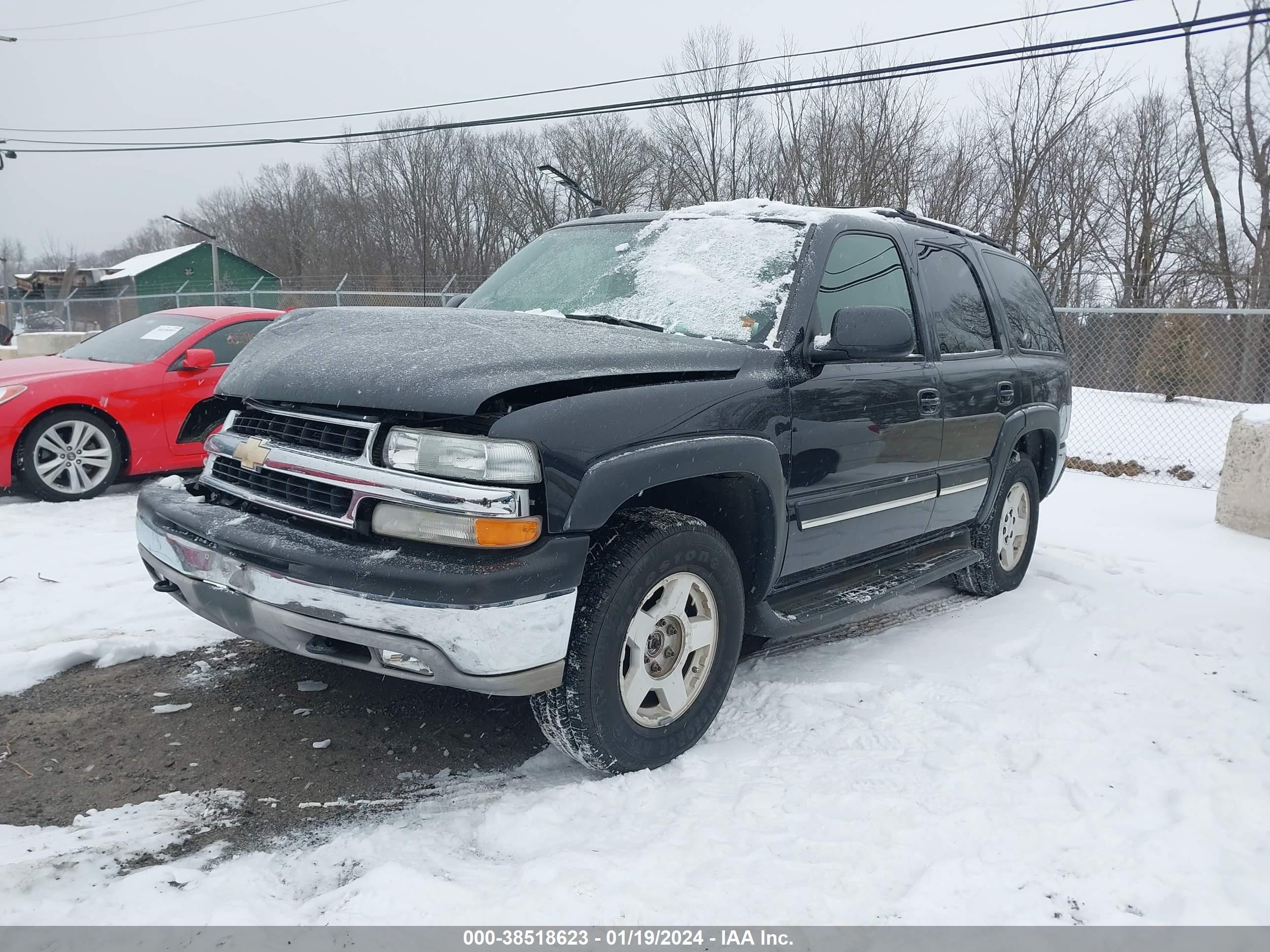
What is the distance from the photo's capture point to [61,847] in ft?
7.80

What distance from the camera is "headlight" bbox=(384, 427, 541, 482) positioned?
2.43m

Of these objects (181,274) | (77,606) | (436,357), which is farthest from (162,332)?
(181,274)

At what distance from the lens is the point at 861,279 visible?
382 cm

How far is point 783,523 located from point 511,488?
3.99 feet

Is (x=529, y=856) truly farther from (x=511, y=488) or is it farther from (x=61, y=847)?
(x=61, y=847)

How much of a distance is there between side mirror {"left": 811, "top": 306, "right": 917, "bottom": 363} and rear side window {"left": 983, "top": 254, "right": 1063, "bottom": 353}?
2.10m

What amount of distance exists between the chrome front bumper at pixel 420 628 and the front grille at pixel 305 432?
1.31 ft

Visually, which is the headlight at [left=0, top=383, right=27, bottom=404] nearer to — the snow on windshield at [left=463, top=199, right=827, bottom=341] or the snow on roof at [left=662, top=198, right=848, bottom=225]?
the snow on windshield at [left=463, top=199, right=827, bottom=341]

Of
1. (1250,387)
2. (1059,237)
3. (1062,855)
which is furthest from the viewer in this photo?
(1059,237)

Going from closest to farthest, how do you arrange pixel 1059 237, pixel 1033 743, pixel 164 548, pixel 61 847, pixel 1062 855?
pixel 61 847 → pixel 1062 855 → pixel 164 548 → pixel 1033 743 → pixel 1059 237

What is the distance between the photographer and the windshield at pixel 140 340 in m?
7.38

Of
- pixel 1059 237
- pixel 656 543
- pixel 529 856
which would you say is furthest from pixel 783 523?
pixel 1059 237

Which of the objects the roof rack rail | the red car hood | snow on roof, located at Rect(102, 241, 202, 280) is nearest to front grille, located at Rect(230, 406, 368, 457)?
the roof rack rail

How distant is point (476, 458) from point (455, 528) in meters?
0.20
